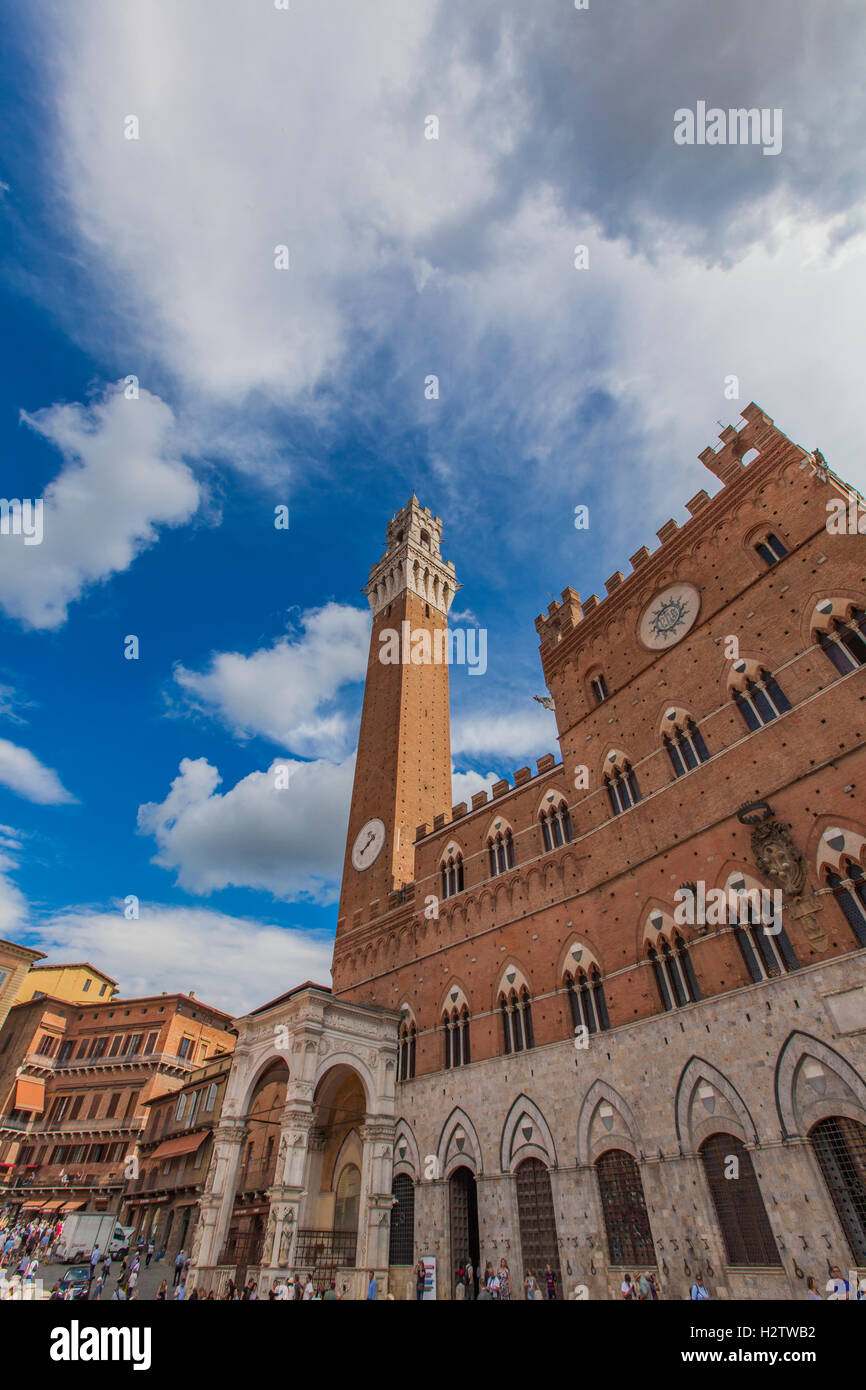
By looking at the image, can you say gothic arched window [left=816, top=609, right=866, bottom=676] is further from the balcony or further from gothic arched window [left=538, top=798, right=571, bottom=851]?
the balcony

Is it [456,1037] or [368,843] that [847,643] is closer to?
[456,1037]

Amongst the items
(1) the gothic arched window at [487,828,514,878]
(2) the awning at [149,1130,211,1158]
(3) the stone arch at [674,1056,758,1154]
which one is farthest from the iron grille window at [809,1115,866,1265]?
(2) the awning at [149,1130,211,1158]

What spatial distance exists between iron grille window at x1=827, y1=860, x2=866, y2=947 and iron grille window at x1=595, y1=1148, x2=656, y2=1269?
319 inches

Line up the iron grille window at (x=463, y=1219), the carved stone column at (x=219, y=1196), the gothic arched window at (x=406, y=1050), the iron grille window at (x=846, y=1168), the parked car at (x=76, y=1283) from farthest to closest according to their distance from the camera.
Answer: the gothic arched window at (x=406, y=1050)
the carved stone column at (x=219, y=1196)
the iron grille window at (x=463, y=1219)
the parked car at (x=76, y=1283)
the iron grille window at (x=846, y=1168)

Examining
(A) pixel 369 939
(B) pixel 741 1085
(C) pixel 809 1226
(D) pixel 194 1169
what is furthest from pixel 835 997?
(D) pixel 194 1169

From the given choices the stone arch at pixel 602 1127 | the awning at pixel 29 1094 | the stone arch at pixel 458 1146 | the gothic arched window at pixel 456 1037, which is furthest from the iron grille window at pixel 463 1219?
the awning at pixel 29 1094

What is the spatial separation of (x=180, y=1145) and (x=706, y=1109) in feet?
96.7

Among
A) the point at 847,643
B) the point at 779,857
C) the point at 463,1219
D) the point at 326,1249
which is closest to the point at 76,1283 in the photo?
the point at 326,1249

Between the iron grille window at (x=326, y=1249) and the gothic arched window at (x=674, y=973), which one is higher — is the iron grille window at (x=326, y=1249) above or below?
below

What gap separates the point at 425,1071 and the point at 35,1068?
33751 millimetres

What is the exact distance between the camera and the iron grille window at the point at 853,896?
13789 mm

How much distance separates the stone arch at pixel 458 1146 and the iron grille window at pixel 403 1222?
1.74m

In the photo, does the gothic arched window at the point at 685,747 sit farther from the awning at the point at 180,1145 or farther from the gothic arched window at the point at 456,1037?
the awning at the point at 180,1145
